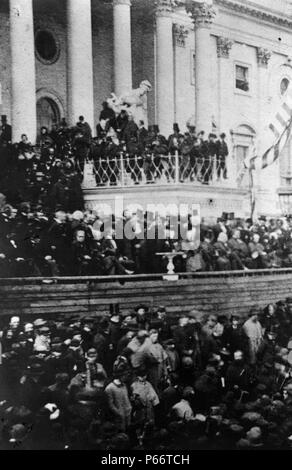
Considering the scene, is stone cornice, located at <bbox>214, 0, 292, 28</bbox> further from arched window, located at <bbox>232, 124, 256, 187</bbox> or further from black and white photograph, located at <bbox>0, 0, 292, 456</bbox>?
arched window, located at <bbox>232, 124, 256, 187</bbox>

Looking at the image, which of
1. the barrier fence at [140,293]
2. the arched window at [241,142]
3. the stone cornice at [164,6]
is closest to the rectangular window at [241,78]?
the arched window at [241,142]

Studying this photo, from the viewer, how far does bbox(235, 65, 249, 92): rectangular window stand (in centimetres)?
3825

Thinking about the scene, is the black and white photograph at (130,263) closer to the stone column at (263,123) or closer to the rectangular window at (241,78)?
the rectangular window at (241,78)

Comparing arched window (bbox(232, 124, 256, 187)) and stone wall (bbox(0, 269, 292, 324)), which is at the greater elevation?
arched window (bbox(232, 124, 256, 187))

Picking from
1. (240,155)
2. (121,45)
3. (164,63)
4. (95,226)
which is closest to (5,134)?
(95,226)

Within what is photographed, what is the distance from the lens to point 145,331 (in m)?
12.8

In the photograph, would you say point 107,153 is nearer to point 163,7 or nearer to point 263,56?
point 163,7

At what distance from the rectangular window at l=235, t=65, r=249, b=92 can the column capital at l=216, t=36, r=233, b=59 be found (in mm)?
1519

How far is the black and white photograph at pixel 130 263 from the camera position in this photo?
11109mm

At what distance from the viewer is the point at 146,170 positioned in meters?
22.6

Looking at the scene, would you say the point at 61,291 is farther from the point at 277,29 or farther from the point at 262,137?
the point at 277,29

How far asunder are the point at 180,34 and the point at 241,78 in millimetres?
6263

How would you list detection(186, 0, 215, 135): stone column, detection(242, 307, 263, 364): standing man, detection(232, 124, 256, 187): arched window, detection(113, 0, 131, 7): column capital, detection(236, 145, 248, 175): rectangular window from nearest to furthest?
detection(242, 307, 263, 364): standing man
detection(113, 0, 131, 7): column capital
detection(186, 0, 215, 135): stone column
detection(232, 124, 256, 187): arched window
detection(236, 145, 248, 175): rectangular window

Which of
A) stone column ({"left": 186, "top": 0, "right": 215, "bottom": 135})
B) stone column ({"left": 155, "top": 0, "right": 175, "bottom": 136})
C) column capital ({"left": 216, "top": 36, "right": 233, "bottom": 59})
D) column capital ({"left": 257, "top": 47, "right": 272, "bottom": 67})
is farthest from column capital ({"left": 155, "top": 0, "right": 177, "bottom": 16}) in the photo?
column capital ({"left": 257, "top": 47, "right": 272, "bottom": 67})
